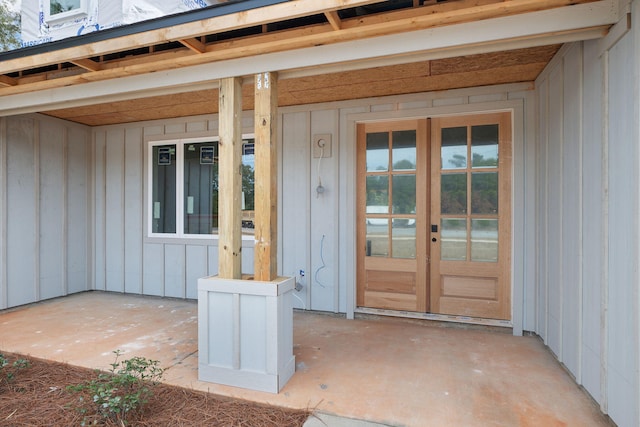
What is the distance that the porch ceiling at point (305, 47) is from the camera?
6.89 feet

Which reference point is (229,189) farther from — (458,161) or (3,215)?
(3,215)

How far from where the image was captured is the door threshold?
3514mm

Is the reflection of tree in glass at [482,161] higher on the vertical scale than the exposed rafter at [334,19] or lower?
lower

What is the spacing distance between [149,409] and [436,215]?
3075 millimetres

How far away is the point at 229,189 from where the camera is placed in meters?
2.57

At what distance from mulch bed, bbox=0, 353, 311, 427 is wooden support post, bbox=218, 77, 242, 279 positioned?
2.80ft

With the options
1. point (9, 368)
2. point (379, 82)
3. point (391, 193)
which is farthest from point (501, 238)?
point (9, 368)

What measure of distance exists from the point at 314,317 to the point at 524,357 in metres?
2.12

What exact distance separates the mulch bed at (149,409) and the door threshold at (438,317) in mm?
1927

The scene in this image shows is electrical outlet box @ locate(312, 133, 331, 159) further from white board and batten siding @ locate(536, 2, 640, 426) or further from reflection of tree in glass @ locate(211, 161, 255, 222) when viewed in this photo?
white board and batten siding @ locate(536, 2, 640, 426)

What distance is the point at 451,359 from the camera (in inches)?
113

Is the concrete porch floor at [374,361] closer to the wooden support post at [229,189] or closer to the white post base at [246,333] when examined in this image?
the white post base at [246,333]

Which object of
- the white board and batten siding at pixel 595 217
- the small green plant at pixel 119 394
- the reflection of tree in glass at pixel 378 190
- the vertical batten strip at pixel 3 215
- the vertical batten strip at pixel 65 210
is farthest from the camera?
the vertical batten strip at pixel 65 210

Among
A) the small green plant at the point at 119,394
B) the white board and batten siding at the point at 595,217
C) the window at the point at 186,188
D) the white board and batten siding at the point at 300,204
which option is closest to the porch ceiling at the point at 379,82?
the white board and batten siding at the point at 300,204
